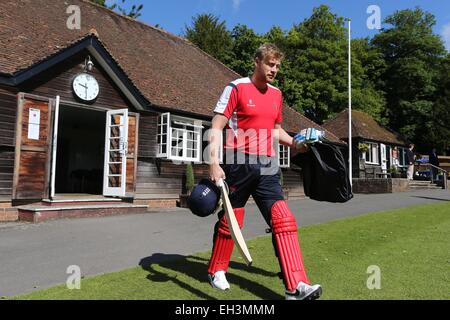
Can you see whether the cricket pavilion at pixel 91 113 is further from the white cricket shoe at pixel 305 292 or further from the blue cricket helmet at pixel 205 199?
the white cricket shoe at pixel 305 292

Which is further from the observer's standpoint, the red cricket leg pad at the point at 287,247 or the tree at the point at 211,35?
the tree at the point at 211,35

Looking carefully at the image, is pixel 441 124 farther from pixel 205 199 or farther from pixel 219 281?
pixel 205 199

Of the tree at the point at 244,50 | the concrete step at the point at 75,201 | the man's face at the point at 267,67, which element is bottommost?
the concrete step at the point at 75,201

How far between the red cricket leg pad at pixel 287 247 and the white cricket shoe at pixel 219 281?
0.67 meters

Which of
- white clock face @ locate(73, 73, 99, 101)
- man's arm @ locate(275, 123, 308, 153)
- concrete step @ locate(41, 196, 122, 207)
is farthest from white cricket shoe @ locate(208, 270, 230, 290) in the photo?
white clock face @ locate(73, 73, 99, 101)

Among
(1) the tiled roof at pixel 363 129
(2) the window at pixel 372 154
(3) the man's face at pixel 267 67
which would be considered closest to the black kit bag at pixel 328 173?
(3) the man's face at pixel 267 67

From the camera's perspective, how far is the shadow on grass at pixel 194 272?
4.02m

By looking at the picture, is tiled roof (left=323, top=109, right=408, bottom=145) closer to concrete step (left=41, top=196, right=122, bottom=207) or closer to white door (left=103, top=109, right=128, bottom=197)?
white door (left=103, top=109, right=128, bottom=197)

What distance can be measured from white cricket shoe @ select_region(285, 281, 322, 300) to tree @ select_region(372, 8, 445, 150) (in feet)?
119

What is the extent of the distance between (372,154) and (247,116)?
27733 millimetres

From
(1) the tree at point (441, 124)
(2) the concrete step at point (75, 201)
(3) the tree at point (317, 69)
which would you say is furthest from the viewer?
(3) the tree at point (317, 69)

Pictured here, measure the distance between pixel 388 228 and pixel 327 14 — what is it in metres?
37.8

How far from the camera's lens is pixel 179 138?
14.3 metres

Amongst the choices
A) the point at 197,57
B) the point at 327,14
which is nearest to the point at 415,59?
the point at 327,14
